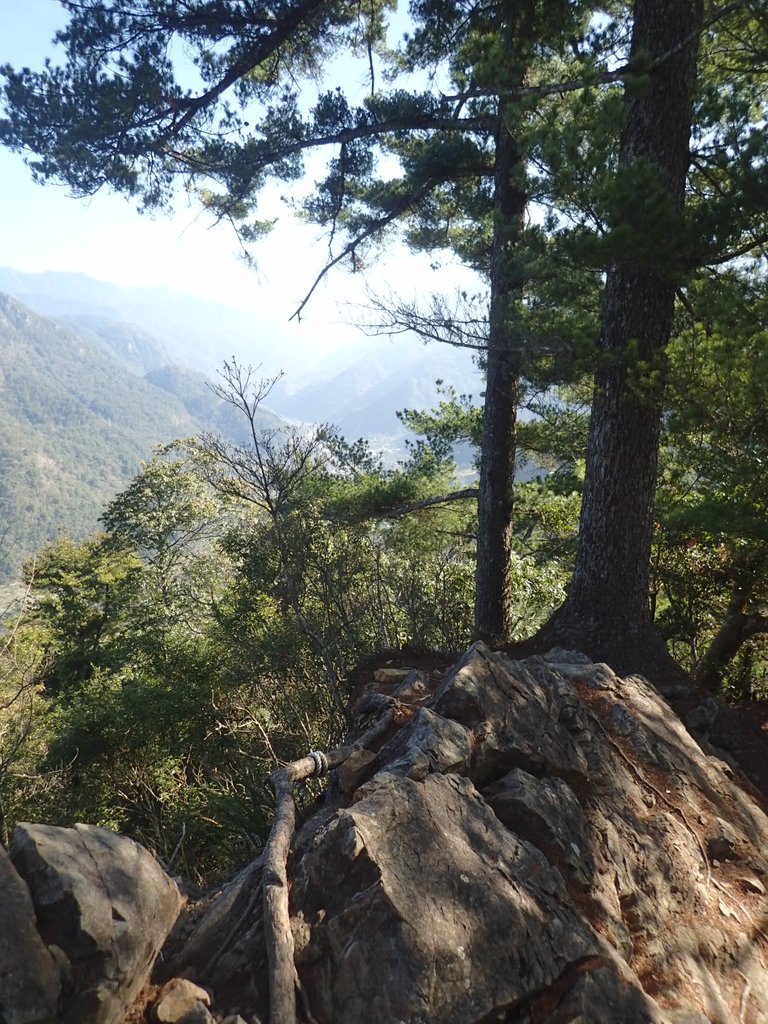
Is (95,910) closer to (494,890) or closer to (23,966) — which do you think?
(23,966)

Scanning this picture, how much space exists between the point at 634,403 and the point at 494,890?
3.67m

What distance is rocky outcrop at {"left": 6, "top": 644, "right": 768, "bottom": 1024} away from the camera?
73.5 inches

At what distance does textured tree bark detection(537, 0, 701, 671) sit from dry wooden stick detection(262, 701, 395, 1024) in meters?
2.87

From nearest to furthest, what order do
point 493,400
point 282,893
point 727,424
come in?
point 282,893, point 727,424, point 493,400

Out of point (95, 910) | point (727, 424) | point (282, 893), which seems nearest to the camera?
point (95, 910)

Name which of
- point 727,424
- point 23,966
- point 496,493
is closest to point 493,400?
point 496,493

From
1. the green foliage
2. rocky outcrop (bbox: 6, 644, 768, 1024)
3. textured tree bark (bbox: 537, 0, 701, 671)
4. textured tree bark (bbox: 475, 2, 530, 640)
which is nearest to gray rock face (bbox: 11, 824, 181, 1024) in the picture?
rocky outcrop (bbox: 6, 644, 768, 1024)

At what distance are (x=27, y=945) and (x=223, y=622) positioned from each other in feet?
29.8

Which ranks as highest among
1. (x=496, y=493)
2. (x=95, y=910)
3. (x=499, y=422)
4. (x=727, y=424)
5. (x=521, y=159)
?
(x=521, y=159)

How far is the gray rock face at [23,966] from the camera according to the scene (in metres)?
1.50

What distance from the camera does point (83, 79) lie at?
18.8ft

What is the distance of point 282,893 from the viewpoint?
81.3 inches

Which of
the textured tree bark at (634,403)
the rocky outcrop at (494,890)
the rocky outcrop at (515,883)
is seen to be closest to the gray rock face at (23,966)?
the rocky outcrop at (494,890)

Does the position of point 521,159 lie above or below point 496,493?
above
